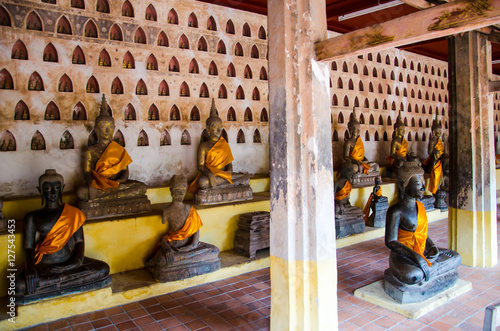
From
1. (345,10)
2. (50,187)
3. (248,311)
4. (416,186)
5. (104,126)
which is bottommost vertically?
(248,311)

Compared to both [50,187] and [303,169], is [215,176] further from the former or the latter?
[303,169]

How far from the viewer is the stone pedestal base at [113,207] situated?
5199mm

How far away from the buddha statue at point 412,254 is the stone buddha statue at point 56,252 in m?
3.40

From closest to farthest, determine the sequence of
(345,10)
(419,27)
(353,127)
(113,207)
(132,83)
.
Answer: (419,27) → (113,207) → (132,83) → (345,10) → (353,127)

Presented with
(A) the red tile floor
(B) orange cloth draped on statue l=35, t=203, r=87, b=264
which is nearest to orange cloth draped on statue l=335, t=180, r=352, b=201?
(A) the red tile floor

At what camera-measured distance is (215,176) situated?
6.39m

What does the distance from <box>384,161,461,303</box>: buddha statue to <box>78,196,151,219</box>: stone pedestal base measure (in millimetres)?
3432

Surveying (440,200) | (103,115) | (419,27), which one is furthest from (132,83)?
(440,200)

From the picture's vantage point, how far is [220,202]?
623 centimetres

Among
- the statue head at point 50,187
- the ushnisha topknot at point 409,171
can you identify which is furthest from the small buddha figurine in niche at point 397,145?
the statue head at point 50,187

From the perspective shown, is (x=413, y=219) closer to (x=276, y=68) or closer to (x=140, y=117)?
(x=276, y=68)

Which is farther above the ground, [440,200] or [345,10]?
[345,10]

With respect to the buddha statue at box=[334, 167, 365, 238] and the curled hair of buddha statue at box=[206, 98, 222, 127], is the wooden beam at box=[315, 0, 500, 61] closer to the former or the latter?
the curled hair of buddha statue at box=[206, 98, 222, 127]

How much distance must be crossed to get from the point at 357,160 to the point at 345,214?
209cm
